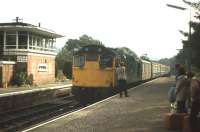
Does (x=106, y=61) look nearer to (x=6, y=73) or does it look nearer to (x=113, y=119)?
(x=113, y=119)

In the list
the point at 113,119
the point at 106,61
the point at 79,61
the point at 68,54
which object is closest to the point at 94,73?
the point at 106,61

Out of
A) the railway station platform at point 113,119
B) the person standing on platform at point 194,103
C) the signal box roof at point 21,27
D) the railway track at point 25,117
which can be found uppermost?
the signal box roof at point 21,27

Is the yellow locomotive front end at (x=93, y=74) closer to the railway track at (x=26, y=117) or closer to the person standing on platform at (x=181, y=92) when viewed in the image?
the railway track at (x=26, y=117)

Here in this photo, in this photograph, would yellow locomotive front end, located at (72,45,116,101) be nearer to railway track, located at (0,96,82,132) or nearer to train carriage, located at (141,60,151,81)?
railway track, located at (0,96,82,132)

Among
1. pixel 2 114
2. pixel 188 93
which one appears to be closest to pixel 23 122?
pixel 2 114

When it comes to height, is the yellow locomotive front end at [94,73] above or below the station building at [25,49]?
below

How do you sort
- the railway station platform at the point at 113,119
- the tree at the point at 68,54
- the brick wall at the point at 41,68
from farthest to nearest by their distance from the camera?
1. the tree at the point at 68,54
2. the brick wall at the point at 41,68
3. the railway station platform at the point at 113,119

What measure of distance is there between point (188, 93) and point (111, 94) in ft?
45.3

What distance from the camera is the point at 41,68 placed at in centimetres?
5206

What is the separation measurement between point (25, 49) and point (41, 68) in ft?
12.2

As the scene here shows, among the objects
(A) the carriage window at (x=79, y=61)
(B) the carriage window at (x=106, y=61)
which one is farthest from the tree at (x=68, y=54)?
(B) the carriage window at (x=106, y=61)

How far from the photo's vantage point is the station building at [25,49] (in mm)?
48312

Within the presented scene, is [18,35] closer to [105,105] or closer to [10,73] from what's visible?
[10,73]

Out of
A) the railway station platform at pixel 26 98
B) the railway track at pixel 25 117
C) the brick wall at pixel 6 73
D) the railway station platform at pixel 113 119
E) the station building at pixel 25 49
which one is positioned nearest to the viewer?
the railway station platform at pixel 113 119
